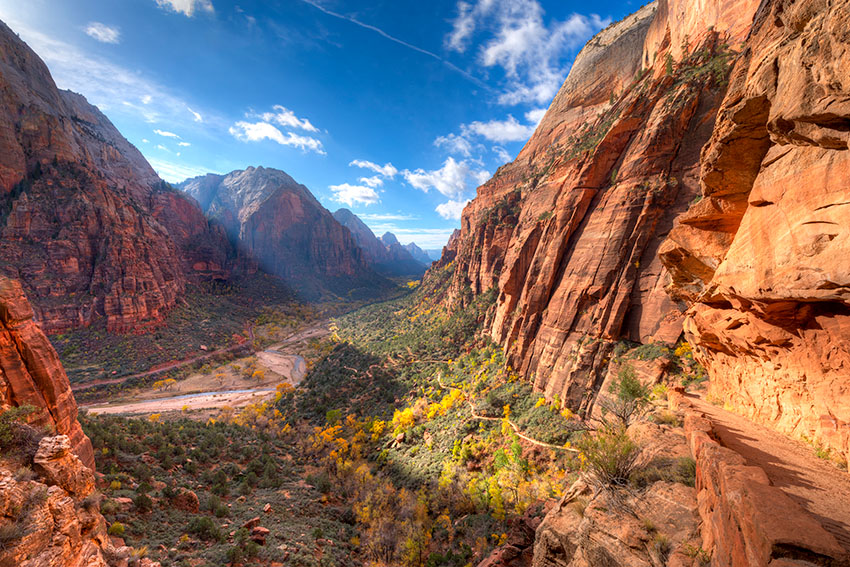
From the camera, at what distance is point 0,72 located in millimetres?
59906

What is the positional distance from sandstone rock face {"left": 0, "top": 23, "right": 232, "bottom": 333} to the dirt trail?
85.9 meters

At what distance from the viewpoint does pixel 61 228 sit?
5722 centimetres

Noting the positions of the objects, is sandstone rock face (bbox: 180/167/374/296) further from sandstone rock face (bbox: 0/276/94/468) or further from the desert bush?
the desert bush

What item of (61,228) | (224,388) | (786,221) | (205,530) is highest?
(786,221)

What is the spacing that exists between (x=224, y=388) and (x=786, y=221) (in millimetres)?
75692

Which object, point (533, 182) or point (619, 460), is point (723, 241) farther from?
point (533, 182)

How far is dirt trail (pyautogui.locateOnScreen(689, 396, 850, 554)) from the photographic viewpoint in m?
5.07

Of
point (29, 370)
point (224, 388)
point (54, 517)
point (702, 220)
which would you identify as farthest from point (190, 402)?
point (702, 220)

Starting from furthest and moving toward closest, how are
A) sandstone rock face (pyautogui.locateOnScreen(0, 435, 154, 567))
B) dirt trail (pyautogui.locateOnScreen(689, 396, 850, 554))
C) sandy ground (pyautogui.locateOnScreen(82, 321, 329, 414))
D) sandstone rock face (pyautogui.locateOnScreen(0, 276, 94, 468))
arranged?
1. sandy ground (pyautogui.locateOnScreen(82, 321, 329, 414))
2. sandstone rock face (pyautogui.locateOnScreen(0, 276, 94, 468))
3. sandstone rock face (pyautogui.locateOnScreen(0, 435, 154, 567))
4. dirt trail (pyautogui.locateOnScreen(689, 396, 850, 554))

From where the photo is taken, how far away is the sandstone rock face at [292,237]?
153875mm

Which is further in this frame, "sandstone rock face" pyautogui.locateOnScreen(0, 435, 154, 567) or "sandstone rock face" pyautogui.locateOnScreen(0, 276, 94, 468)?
"sandstone rock face" pyautogui.locateOnScreen(0, 276, 94, 468)

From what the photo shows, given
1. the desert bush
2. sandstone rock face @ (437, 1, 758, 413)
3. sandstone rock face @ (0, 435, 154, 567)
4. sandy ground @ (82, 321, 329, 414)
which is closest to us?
sandstone rock face @ (0, 435, 154, 567)

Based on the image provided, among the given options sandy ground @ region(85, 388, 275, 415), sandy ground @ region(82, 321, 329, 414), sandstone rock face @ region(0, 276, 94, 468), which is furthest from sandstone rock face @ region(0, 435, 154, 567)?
sandy ground @ region(82, 321, 329, 414)

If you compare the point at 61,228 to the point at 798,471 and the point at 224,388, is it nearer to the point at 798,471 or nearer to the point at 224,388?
the point at 224,388
